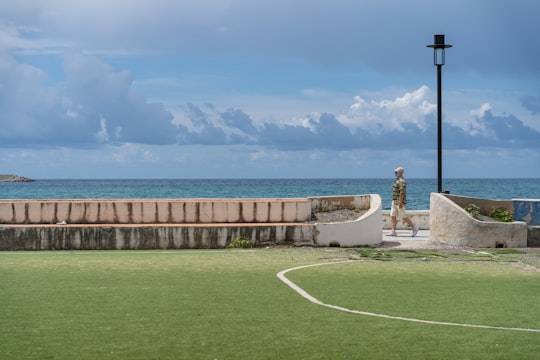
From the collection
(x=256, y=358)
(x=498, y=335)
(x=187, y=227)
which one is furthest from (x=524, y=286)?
(x=187, y=227)

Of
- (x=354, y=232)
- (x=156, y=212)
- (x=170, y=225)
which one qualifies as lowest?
(x=354, y=232)

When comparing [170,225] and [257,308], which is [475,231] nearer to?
[170,225]

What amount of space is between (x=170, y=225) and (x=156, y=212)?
1.25m

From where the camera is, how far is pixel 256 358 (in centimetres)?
849

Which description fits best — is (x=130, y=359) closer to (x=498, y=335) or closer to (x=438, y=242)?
(x=498, y=335)

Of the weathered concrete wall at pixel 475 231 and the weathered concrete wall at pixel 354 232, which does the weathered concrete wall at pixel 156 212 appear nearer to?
the weathered concrete wall at pixel 354 232

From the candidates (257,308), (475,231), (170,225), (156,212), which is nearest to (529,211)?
(475,231)

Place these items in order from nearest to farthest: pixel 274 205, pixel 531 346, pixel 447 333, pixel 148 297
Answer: pixel 531 346
pixel 447 333
pixel 148 297
pixel 274 205

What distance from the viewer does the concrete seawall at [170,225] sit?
22.2m

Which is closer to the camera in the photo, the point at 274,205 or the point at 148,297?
the point at 148,297

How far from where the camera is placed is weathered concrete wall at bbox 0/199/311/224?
2358 cm

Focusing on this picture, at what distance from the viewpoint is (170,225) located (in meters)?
22.5

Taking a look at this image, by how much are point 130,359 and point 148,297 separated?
4112 millimetres

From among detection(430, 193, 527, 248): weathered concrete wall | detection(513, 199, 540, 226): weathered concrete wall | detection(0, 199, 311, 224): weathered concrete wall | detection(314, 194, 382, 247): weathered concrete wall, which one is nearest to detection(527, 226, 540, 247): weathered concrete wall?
detection(430, 193, 527, 248): weathered concrete wall
